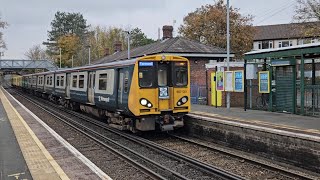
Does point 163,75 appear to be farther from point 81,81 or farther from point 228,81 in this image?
point 81,81

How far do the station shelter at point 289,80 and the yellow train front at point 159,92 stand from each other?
13.5 ft

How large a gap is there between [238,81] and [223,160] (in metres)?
8.13

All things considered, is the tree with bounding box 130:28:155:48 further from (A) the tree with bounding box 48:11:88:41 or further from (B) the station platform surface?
(B) the station platform surface

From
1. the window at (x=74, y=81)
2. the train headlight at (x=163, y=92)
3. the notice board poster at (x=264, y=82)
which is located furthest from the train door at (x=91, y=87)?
the notice board poster at (x=264, y=82)

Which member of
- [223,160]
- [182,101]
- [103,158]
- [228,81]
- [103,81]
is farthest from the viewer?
[228,81]

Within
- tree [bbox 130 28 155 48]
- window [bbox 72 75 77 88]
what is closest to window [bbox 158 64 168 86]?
window [bbox 72 75 77 88]

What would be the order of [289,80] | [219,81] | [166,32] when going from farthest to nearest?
[166,32] < [219,81] < [289,80]

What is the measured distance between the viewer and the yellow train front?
13.4m

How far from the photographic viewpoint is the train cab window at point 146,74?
13.5 meters

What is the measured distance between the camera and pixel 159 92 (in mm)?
13758

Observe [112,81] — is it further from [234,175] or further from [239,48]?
[239,48]

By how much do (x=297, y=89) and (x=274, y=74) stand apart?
1.52m

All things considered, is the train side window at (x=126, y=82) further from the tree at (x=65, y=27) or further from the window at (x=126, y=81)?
the tree at (x=65, y=27)

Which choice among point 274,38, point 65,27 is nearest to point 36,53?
point 65,27
